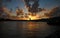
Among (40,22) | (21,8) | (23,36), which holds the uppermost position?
(21,8)

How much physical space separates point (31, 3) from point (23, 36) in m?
0.80

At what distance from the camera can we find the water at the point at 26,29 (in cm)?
450

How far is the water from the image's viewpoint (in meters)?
4.50

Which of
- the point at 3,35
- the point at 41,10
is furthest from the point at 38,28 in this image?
the point at 3,35

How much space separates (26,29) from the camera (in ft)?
14.9

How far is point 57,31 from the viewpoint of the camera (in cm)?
448

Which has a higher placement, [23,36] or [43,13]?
[43,13]

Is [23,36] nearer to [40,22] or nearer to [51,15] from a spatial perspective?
[40,22]

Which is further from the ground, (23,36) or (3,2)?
(3,2)

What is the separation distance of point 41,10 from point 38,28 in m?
0.43

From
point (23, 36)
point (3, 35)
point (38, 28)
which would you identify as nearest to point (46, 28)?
point (38, 28)

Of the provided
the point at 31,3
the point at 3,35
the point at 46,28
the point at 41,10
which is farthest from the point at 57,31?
the point at 3,35

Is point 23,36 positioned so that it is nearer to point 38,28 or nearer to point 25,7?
point 38,28

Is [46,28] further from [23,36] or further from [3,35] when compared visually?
[3,35]
